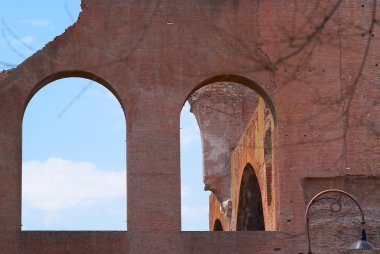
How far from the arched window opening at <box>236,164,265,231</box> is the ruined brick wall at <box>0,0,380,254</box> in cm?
615

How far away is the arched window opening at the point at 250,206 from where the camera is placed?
25.1 meters

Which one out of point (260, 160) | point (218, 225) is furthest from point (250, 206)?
point (218, 225)

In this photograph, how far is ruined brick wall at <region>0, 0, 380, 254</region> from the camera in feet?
59.6

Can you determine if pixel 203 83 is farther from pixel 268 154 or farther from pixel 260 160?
pixel 260 160

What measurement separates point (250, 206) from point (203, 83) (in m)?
7.10

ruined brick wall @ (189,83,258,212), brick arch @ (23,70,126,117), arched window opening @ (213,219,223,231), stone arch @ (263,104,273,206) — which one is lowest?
arched window opening @ (213,219,223,231)

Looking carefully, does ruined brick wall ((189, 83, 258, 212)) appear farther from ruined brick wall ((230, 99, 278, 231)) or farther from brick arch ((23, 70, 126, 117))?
brick arch ((23, 70, 126, 117))

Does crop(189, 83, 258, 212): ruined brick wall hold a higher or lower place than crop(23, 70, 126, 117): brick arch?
higher

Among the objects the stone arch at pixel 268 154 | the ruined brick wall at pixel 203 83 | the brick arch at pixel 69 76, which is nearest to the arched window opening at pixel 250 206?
the stone arch at pixel 268 154

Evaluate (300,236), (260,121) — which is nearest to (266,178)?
(260,121)

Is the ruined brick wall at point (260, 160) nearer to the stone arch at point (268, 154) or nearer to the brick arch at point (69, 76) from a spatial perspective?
the stone arch at point (268, 154)

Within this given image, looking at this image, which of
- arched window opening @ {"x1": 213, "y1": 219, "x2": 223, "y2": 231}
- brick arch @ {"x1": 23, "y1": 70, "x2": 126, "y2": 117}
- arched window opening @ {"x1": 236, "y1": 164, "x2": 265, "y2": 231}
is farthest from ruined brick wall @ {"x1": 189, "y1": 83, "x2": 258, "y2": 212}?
brick arch @ {"x1": 23, "y1": 70, "x2": 126, "y2": 117}

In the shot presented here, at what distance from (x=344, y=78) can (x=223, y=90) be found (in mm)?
10347

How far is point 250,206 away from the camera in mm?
25422
